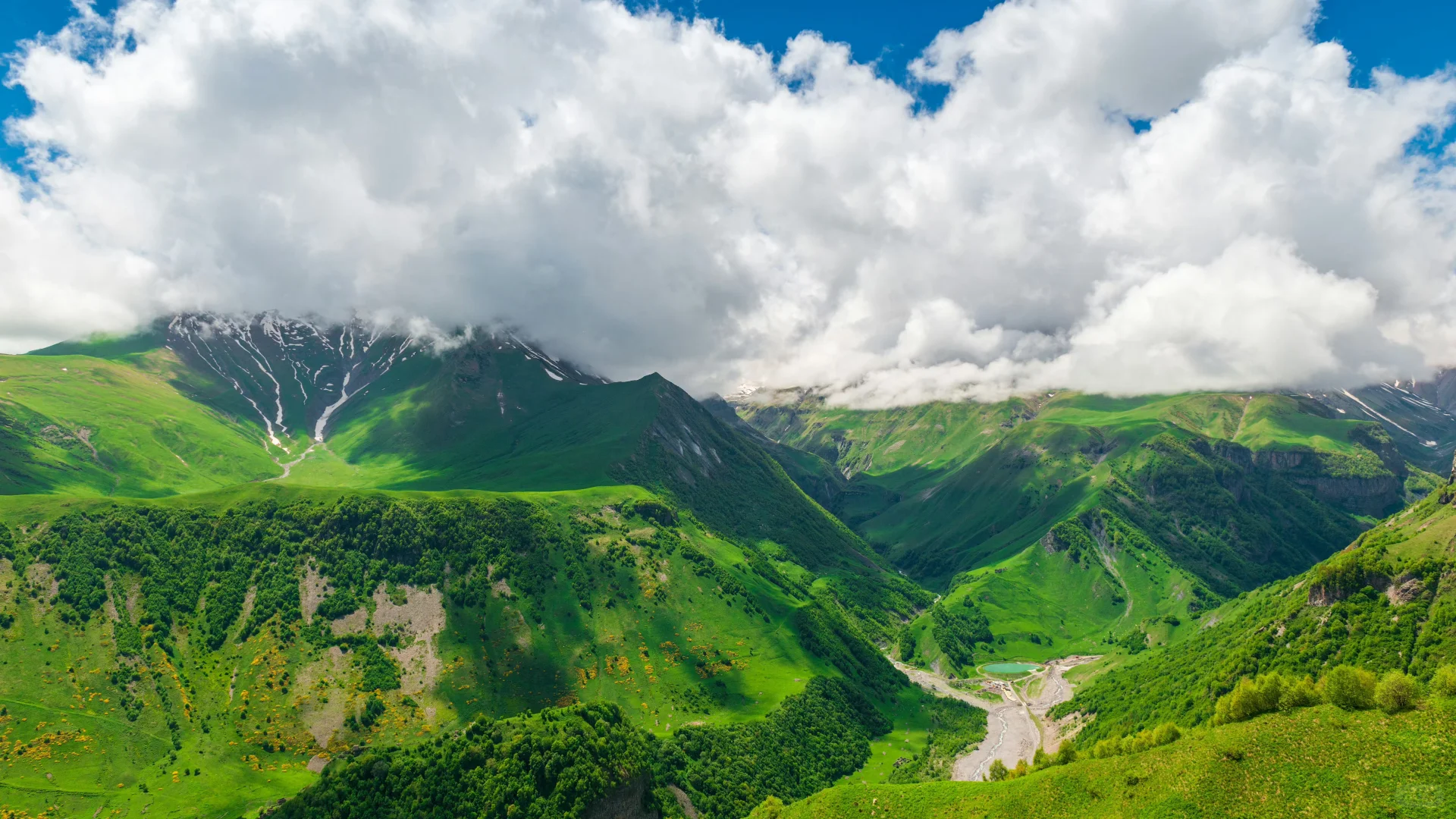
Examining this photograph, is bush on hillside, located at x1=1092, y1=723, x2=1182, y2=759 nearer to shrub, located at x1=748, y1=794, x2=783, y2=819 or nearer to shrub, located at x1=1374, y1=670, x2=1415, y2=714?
shrub, located at x1=1374, y1=670, x2=1415, y2=714

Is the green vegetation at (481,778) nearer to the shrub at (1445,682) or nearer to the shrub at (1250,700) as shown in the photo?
the shrub at (1250,700)

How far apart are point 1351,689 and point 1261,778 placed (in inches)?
853

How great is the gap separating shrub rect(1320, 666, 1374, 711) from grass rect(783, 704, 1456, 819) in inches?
87.6

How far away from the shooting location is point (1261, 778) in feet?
309

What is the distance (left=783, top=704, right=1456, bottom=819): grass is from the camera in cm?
8606

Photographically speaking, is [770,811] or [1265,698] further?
[770,811]

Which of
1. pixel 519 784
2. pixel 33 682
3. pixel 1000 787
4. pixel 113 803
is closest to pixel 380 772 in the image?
pixel 519 784

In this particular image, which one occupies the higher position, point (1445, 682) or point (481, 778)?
point (1445, 682)

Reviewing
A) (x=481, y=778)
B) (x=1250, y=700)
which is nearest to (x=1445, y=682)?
(x=1250, y=700)

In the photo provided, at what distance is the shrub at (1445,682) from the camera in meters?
96.5

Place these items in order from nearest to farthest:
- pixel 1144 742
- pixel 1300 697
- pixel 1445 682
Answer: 1. pixel 1445 682
2. pixel 1300 697
3. pixel 1144 742

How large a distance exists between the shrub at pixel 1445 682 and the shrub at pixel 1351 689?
7.18m

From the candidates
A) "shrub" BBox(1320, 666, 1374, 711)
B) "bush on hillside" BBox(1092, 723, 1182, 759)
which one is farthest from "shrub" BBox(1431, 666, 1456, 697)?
"bush on hillside" BBox(1092, 723, 1182, 759)

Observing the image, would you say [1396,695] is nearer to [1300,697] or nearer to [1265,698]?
[1300,697]
